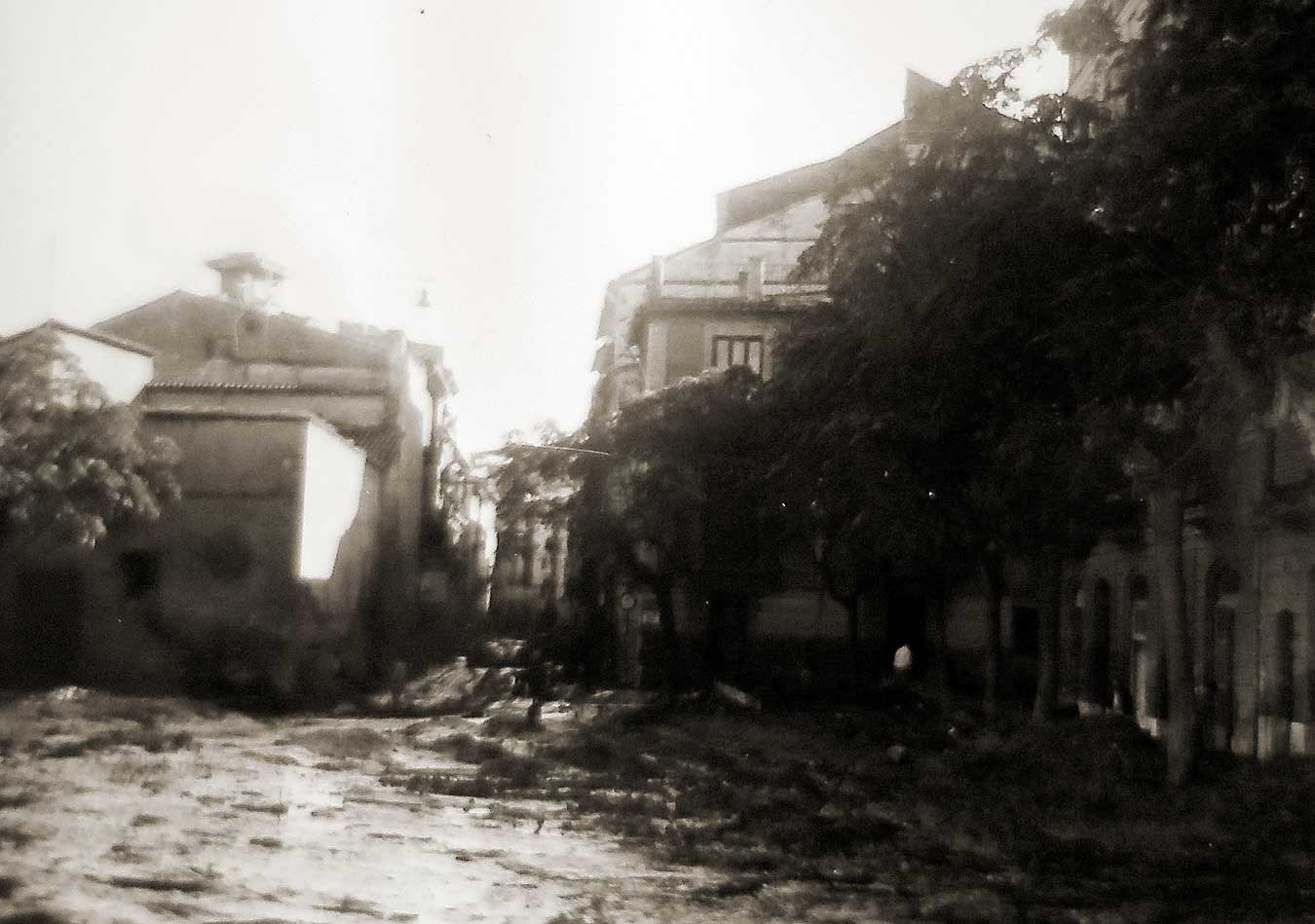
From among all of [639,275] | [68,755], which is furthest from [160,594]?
[639,275]

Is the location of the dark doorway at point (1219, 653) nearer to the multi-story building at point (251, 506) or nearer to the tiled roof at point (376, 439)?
the multi-story building at point (251, 506)

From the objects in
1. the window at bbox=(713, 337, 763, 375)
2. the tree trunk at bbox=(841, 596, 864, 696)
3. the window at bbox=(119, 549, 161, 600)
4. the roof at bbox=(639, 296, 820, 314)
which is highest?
the roof at bbox=(639, 296, 820, 314)

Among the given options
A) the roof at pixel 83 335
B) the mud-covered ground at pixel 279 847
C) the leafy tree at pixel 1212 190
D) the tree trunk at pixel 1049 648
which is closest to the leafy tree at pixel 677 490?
the tree trunk at pixel 1049 648

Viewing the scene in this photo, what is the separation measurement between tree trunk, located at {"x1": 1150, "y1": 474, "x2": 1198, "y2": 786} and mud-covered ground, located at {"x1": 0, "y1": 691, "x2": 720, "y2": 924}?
7094 millimetres

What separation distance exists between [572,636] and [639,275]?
50.4 ft

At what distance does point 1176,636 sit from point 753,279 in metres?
24.0

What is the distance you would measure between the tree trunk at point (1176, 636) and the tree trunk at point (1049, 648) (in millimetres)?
6341

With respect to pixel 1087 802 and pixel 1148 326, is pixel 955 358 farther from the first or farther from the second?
pixel 1087 802

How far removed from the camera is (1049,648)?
24219 mm

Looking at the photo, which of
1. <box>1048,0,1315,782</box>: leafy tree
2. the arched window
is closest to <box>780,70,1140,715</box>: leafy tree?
<box>1048,0,1315,782</box>: leafy tree

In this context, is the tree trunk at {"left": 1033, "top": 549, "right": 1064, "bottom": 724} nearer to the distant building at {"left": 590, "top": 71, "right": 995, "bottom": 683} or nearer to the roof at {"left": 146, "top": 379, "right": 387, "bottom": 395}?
the distant building at {"left": 590, "top": 71, "right": 995, "bottom": 683}

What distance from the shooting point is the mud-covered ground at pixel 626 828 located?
970cm

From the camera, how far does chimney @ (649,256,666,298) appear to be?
1597 inches

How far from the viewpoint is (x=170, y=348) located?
1510 inches
